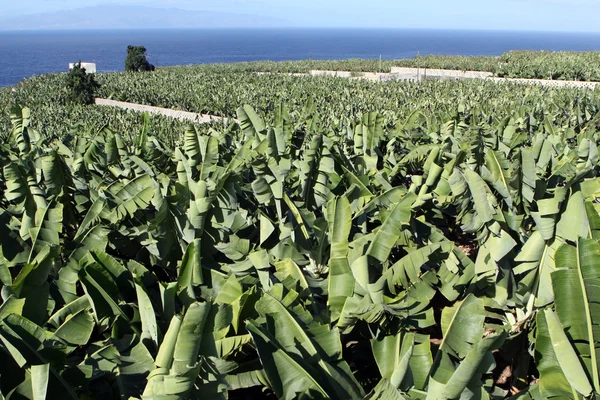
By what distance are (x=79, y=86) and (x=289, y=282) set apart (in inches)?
1059

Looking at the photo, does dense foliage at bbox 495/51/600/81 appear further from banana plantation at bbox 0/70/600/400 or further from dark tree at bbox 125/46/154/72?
dark tree at bbox 125/46/154/72

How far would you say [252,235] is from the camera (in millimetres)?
4242

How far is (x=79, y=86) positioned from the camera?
2623 centimetres

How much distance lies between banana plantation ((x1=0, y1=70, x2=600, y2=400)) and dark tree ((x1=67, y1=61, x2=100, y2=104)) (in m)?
22.7

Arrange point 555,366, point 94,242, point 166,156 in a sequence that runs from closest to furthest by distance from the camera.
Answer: point 555,366
point 94,242
point 166,156

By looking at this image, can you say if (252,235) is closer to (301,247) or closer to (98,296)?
(301,247)

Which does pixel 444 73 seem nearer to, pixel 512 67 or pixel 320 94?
pixel 512 67

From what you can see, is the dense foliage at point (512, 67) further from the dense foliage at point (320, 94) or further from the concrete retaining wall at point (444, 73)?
the dense foliage at point (320, 94)

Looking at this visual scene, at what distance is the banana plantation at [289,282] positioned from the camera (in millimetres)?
2316

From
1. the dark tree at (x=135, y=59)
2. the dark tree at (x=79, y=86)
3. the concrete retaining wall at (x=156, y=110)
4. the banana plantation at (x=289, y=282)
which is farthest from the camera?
the dark tree at (x=135, y=59)

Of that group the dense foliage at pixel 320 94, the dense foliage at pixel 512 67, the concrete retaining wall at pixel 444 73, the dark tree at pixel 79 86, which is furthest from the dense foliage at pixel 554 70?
the dark tree at pixel 79 86

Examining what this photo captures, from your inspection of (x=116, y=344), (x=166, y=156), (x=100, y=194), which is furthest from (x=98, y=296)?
(x=166, y=156)

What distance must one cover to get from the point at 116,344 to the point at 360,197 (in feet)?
8.04

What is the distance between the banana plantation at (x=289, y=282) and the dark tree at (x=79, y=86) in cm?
2265
